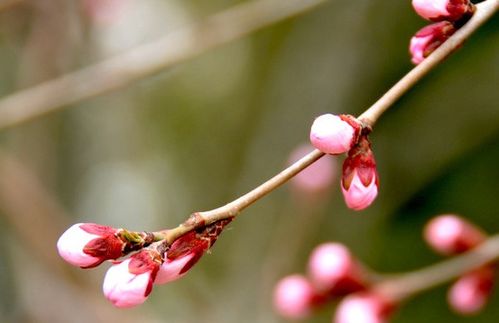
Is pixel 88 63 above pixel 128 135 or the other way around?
above

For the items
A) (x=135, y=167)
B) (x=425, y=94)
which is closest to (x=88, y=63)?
(x=135, y=167)

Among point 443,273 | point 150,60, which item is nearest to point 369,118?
point 443,273

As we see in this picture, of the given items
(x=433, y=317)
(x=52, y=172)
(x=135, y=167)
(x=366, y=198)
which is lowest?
(x=433, y=317)

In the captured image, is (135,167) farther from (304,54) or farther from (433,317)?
(433,317)

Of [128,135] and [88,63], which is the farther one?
[128,135]

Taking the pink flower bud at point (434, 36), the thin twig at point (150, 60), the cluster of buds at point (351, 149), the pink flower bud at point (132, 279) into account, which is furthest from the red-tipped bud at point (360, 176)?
the thin twig at point (150, 60)

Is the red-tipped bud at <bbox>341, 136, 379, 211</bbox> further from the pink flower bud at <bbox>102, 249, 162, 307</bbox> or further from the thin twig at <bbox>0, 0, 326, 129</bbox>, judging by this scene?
the thin twig at <bbox>0, 0, 326, 129</bbox>

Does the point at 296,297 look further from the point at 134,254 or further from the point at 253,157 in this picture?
the point at 253,157

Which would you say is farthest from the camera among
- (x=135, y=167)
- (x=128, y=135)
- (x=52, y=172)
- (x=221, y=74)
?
(x=221, y=74)
